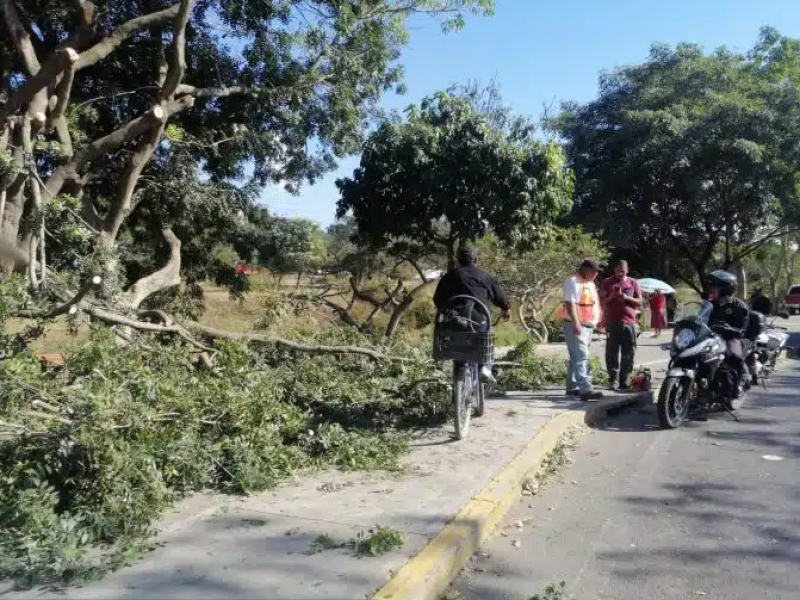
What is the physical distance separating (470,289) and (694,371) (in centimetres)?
277

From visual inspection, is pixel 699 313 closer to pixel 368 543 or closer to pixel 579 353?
pixel 579 353

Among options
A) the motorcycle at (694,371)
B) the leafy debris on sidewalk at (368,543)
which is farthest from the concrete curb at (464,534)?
the motorcycle at (694,371)

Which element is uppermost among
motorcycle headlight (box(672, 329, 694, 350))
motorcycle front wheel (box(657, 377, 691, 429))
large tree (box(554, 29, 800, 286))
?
large tree (box(554, 29, 800, 286))

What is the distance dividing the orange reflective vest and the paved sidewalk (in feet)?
8.72

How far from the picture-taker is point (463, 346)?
6293 millimetres

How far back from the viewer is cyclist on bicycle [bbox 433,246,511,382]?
6625mm

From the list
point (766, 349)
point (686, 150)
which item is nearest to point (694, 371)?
point (766, 349)

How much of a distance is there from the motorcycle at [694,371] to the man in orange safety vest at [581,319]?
0.99 m

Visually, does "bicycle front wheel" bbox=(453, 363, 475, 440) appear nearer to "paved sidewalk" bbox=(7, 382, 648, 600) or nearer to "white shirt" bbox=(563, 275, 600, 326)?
"paved sidewalk" bbox=(7, 382, 648, 600)

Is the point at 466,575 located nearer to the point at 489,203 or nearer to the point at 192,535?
the point at 192,535

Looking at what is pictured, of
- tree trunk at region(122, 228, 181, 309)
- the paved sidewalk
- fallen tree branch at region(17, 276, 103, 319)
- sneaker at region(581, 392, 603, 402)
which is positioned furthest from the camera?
tree trunk at region(122, 228, 181, 309)

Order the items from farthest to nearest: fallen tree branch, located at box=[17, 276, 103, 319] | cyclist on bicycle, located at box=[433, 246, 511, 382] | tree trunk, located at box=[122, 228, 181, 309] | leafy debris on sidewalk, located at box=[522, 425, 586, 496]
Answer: tree trunk, located at box=[122, 228, 181, 309] < cyclist on bicycle, located at box=[433, 246, 511, 382] < leafy debris on sidewalk, located at box=[522, 425, 586, 496] < fallen tree branch, located at box=[17, 276, 103, 319]

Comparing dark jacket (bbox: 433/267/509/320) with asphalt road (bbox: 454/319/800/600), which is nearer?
asphalt road (bbox: 454/319/800/600)

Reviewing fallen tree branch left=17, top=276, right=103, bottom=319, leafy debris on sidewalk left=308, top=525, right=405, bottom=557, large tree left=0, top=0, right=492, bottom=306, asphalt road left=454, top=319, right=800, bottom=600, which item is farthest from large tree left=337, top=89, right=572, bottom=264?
leafy debris on sidewalk left=308, top=525, right=405, bottom=557
